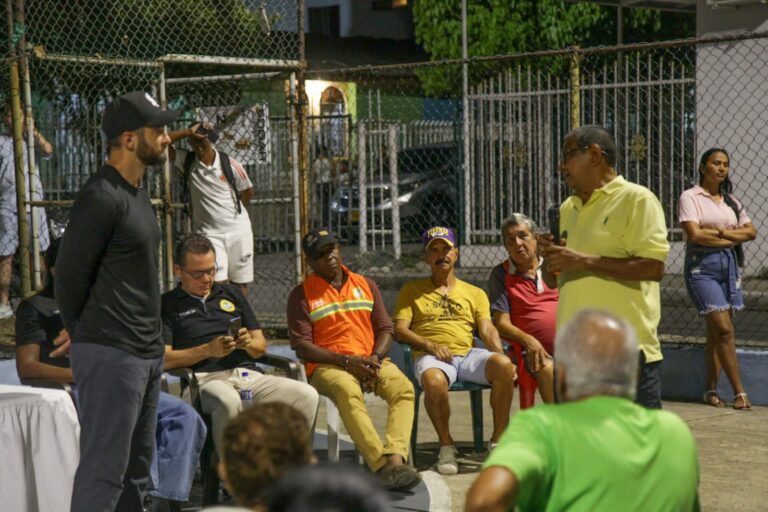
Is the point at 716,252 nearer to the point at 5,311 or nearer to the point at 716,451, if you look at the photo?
the point at 716,451

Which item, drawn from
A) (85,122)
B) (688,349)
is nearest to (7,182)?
(85,122)

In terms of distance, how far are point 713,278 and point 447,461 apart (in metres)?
2.45

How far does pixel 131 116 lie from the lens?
4762 mm

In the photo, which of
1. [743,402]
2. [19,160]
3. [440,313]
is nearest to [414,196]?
[19,160]

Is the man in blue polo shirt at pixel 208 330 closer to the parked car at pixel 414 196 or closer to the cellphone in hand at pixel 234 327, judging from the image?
the cellphone in hand at pixel 234 327

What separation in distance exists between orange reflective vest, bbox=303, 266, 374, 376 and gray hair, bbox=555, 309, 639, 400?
3.94m

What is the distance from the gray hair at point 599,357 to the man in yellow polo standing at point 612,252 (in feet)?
6.01

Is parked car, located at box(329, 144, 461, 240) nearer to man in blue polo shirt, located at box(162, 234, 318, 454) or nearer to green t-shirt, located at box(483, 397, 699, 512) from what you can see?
man in blue polo shirt, located at box(162, 234, 318, 454)

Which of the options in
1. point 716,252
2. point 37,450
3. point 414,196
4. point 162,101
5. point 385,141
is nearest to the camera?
point 37,450

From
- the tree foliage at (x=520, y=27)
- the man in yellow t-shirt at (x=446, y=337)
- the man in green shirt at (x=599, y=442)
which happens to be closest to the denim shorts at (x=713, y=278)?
the man in yellow t-shirt at (x=446, y=337)

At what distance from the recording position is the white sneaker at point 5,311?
10.7 metres

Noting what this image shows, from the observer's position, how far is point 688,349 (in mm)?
8586

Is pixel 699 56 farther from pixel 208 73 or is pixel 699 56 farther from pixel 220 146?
pixel 208 73

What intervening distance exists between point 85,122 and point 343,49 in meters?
19.5
